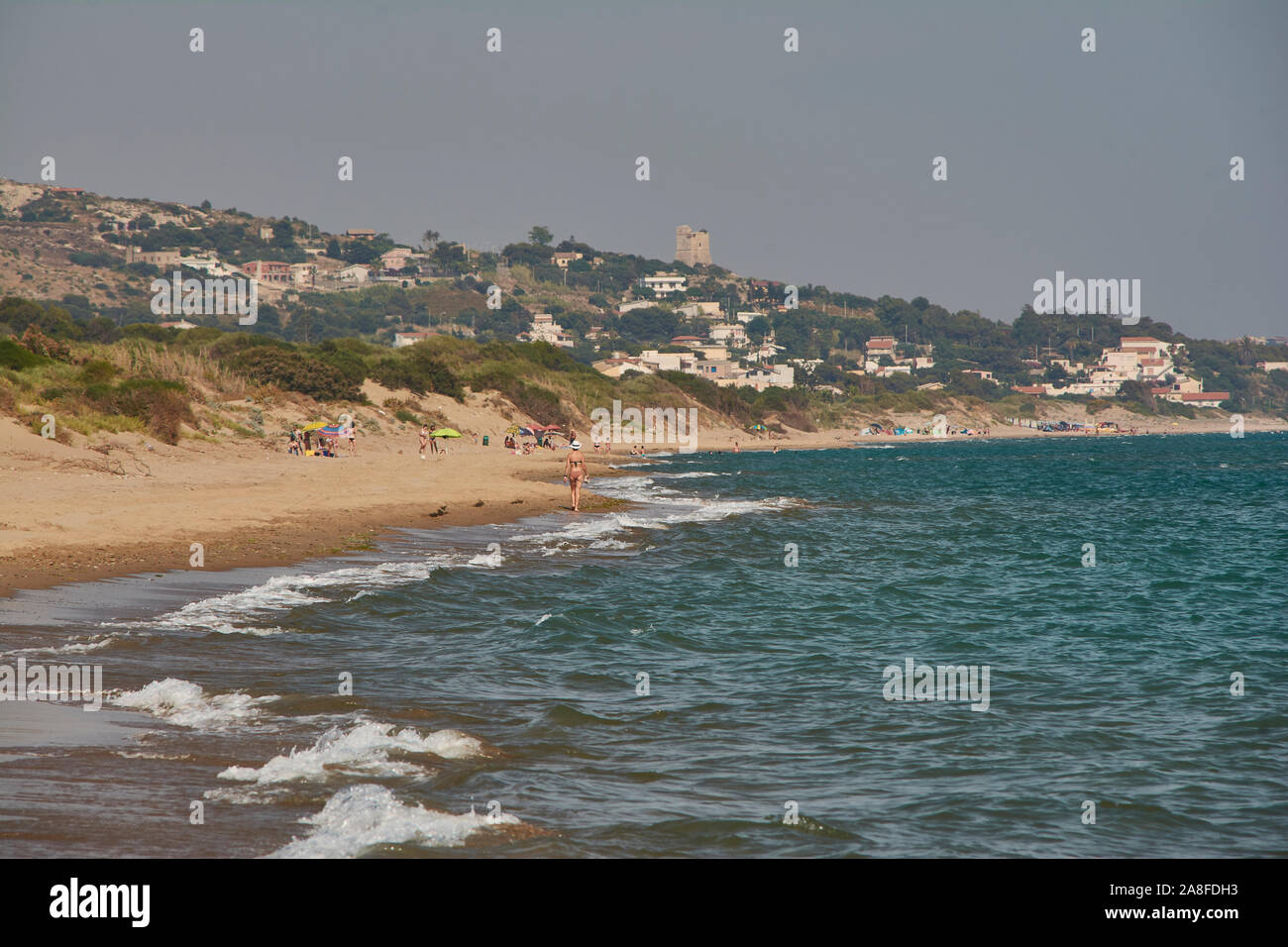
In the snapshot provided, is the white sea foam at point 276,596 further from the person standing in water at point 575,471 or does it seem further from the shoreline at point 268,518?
the person standing in water at point 575,471

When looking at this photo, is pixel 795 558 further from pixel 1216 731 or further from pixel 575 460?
pixel 1216 731

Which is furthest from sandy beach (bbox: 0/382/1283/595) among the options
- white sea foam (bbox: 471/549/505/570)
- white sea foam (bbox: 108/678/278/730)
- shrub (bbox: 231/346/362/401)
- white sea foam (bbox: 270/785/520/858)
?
shrub (bbox: 231/346/362/401)

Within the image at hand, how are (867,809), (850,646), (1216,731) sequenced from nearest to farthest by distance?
(867,809)
(1216,731)
(850,646)

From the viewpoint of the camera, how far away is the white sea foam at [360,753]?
27.6 ft

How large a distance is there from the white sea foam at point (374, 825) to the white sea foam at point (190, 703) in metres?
2.41

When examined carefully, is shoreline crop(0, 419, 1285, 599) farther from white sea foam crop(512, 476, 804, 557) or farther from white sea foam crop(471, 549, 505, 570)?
white sea foam crop(471, 549, 505, 570)

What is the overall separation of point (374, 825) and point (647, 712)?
430cm

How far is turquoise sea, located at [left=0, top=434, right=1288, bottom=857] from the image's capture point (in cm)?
771

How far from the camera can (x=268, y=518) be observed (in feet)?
79.4

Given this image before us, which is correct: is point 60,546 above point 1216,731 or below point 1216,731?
above

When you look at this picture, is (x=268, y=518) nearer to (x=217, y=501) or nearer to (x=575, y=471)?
(x=217, y=501)
